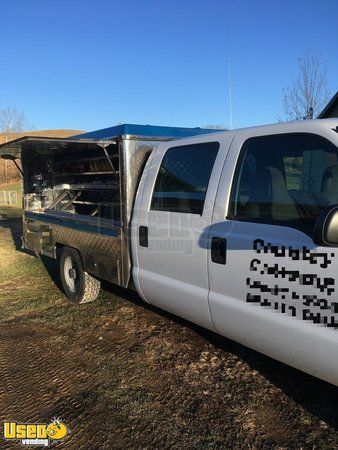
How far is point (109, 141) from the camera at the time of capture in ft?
14.3

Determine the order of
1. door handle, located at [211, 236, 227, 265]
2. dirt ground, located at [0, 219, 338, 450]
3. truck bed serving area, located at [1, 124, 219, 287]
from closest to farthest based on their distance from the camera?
dirt ground, located at [0, 219, 338, 450]
door handle, located at [211, 236, 227, 265]
truck bed serving area, located at [1, 124, 219, 287]

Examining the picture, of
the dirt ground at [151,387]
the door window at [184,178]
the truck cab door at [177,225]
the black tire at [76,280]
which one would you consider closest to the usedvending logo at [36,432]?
the dirt ground at [151,387]

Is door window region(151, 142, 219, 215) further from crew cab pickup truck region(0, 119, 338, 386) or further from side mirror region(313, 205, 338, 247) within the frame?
side mirror region(313, 205, 338, 247)

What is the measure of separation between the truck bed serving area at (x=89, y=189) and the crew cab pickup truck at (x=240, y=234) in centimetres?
2

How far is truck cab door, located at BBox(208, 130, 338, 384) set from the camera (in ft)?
8.16

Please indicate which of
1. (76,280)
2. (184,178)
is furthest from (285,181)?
(76,280)

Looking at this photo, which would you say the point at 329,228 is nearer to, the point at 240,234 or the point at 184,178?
the point at 240,234

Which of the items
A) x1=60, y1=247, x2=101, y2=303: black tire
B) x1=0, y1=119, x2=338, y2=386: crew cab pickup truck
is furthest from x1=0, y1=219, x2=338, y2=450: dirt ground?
x1=0, y1=119, x2=338, y2=386: crew cab pickup truck

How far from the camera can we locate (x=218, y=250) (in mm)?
3098

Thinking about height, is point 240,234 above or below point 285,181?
below

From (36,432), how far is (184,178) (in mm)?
2232

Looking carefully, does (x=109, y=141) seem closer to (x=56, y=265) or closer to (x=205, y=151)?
(x=205, y=151)

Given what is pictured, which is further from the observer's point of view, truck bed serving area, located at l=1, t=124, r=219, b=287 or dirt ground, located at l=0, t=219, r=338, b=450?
truck bed serving area, located at l=1, t=124, r=219, b=287

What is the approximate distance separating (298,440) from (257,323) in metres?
0.78
